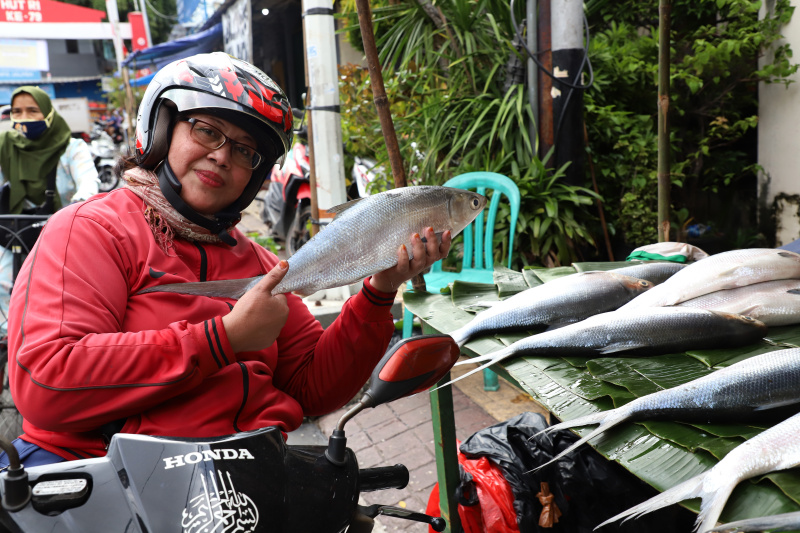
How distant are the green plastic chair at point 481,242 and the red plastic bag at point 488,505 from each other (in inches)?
77.5

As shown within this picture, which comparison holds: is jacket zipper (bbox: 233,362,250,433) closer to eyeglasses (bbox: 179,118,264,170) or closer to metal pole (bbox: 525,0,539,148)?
eyeglasses (bbox: 179,118,264,170)

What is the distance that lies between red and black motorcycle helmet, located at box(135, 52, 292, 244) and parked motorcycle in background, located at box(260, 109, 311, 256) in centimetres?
536

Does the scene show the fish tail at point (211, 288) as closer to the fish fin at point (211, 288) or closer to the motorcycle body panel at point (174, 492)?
the fish fin at point (211, 288)

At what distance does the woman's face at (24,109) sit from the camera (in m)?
4.61

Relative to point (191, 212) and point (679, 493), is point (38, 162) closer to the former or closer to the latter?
point (191, 212)

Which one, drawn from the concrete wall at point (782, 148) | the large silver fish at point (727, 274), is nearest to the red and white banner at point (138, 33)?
the concrete wall at point (782, 148)

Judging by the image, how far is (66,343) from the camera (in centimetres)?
145

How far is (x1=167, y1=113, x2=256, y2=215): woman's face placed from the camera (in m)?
1.90

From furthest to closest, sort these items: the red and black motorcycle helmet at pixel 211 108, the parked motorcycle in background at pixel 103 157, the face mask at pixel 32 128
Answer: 1. the parked motorcycle in background at pixel 103 157
2. the face mask at pixel 32 128
3. the red and black motorcycle helmet at pixel 211 108

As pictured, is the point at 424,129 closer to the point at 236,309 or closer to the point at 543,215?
the point at 543,215

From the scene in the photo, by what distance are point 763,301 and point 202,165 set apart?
189 centimetres

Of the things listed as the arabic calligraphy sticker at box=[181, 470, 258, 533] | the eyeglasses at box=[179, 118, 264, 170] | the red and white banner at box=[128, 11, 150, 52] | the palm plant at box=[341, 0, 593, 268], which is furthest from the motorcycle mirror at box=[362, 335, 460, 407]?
the red and white banner at box=[128, 11, 150, 52]

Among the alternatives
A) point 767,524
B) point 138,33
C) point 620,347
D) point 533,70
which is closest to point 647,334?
point 620,347

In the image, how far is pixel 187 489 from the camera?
1243 mm
